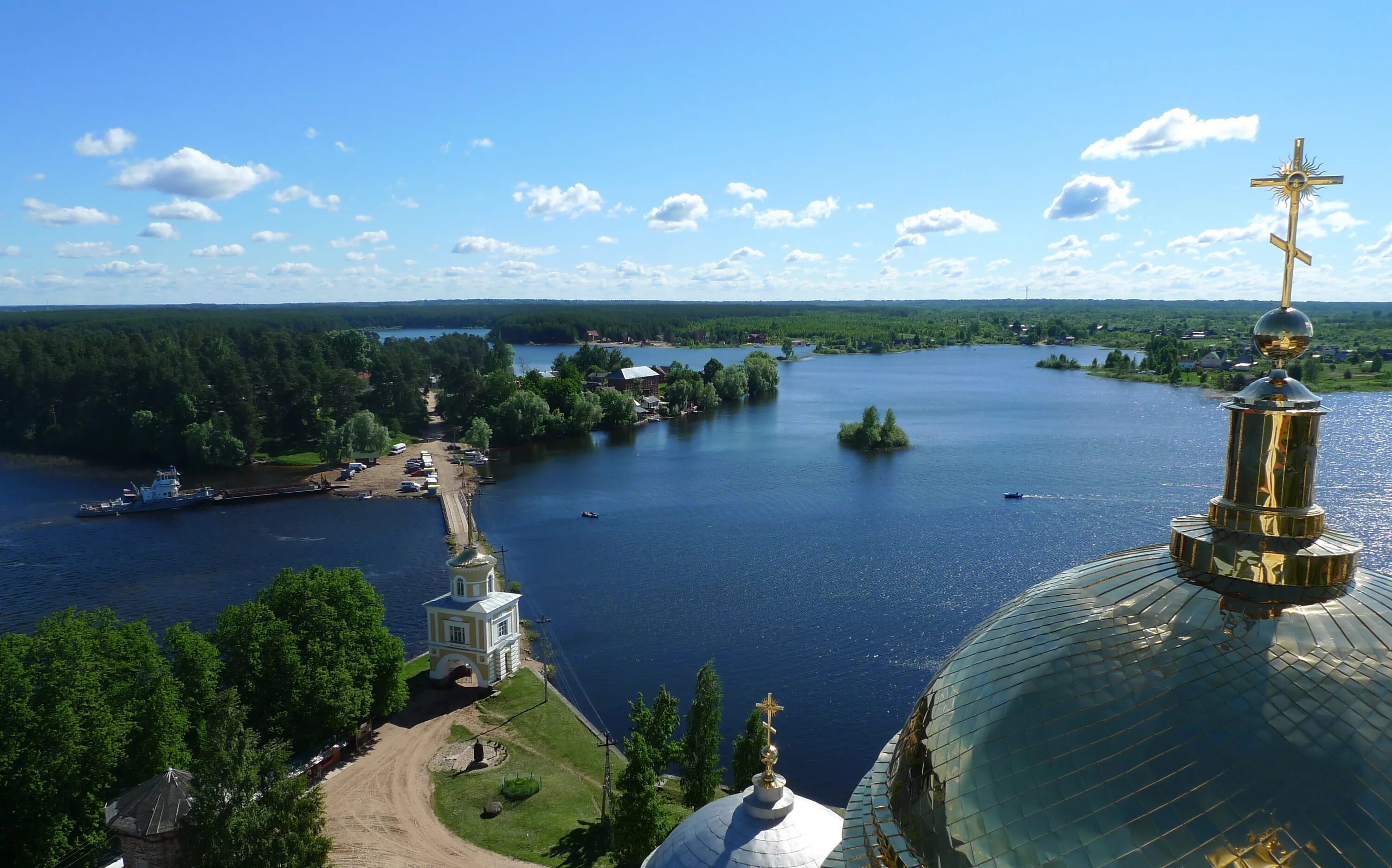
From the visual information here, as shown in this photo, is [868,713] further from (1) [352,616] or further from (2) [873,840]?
(2) [873,840]

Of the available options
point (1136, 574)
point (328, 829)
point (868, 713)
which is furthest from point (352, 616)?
point (1136, 574)

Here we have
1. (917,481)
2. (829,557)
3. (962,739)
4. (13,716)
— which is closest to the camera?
(962,739)

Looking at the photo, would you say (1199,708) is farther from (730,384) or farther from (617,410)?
(730,384)

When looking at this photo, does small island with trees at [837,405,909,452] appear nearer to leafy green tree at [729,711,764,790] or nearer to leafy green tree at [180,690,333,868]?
leafy green tree at [729,711,764,790]

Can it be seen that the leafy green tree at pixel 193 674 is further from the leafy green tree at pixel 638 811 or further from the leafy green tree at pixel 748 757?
the leafy green tree at pixel 748 757

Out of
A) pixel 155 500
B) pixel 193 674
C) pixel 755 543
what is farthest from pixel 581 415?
pixel 193 674

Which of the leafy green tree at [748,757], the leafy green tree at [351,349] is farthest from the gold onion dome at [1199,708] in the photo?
the leafy green tree at [351,349]

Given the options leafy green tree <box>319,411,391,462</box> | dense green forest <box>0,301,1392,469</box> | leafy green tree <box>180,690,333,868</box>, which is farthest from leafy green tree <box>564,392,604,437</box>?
leafy green tree <box>180,690,333,868</box>
